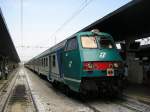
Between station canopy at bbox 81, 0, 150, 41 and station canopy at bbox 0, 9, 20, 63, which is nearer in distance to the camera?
station canopy at bbox 81, 0, 150, 41

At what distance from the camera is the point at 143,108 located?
410 inches

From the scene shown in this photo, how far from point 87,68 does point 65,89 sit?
404 centimetres

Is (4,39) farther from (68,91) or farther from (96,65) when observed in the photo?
(96,65)

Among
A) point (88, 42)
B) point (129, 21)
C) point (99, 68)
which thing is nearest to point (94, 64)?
point (99, 68)

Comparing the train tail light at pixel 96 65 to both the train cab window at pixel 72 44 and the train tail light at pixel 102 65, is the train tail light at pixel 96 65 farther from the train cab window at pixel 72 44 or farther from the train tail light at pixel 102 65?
the train cab window at pixel 72 44

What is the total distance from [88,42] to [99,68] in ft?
4.53

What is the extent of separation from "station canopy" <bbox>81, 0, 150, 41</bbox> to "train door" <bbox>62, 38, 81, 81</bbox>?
2459 mm

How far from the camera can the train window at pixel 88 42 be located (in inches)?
481

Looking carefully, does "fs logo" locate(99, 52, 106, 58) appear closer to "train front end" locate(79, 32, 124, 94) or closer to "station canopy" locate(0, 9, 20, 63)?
"train front end" locate(79, 32, 124, 94)

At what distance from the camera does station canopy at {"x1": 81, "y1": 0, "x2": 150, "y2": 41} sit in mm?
12320

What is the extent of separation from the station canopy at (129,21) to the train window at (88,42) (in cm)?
185

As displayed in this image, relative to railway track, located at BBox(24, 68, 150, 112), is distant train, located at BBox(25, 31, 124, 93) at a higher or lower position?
higher

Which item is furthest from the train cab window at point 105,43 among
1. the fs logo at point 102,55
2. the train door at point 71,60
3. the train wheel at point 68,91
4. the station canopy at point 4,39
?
the station canopy at point 4,39

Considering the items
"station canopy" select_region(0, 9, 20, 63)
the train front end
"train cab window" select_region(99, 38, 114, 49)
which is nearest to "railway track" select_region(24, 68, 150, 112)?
the train front end
